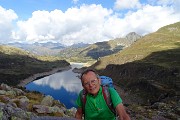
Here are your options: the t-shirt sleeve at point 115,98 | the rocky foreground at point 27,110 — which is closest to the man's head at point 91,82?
the t-shirt sleeve at point 115,98

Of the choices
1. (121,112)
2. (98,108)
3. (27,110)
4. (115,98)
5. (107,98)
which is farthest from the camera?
(27,110)

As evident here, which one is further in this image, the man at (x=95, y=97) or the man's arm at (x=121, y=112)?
the man at (x=95, y=97)

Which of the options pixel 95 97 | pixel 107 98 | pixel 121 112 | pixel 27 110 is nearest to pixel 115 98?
pixel 107 98

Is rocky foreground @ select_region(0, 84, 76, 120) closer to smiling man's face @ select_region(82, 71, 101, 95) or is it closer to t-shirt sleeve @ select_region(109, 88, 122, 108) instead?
smiling man's face @ select_region(82, 71, 101, 95)

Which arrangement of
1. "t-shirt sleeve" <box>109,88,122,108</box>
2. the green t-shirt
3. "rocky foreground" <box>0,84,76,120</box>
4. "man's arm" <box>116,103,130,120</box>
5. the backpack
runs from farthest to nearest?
"rocky foreground" <box>0,84,76,120</box> < the green t-shirt < the backpack < "t-shirt sleeve" <box>109,88,122,108</box> < "man's arm" <box>116,103,130,120</box>

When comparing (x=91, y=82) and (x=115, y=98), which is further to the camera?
(x=91, y=82)

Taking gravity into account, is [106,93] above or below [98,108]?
above

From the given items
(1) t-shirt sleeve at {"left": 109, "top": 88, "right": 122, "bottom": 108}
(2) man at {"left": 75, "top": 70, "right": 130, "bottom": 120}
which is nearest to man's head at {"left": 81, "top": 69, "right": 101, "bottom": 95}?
(2) man at {"left": 75, "top": 70, "right": 130, "bottom": 120}

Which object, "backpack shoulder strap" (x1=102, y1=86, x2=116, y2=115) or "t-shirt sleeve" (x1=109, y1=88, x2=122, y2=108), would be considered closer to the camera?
"t-shirt sleeve" (x1=109, y1=88, x2=122, y2=108)

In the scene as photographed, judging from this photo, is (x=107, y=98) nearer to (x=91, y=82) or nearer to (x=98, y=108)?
(x=98, y=108)

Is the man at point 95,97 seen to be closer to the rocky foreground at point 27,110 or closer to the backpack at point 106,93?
the backpack at point 106,93

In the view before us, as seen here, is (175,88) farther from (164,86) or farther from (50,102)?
(50,102)

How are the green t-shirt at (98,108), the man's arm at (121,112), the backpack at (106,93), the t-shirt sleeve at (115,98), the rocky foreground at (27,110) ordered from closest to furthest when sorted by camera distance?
the man's arm at (121,112)
the t-shirt sleeve at (115,98)
the backpack at (106,93)
the green t-shirt at (98,108)
the rocky foreground at (27,110)

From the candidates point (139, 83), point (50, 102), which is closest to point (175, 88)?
point (139, 83)
